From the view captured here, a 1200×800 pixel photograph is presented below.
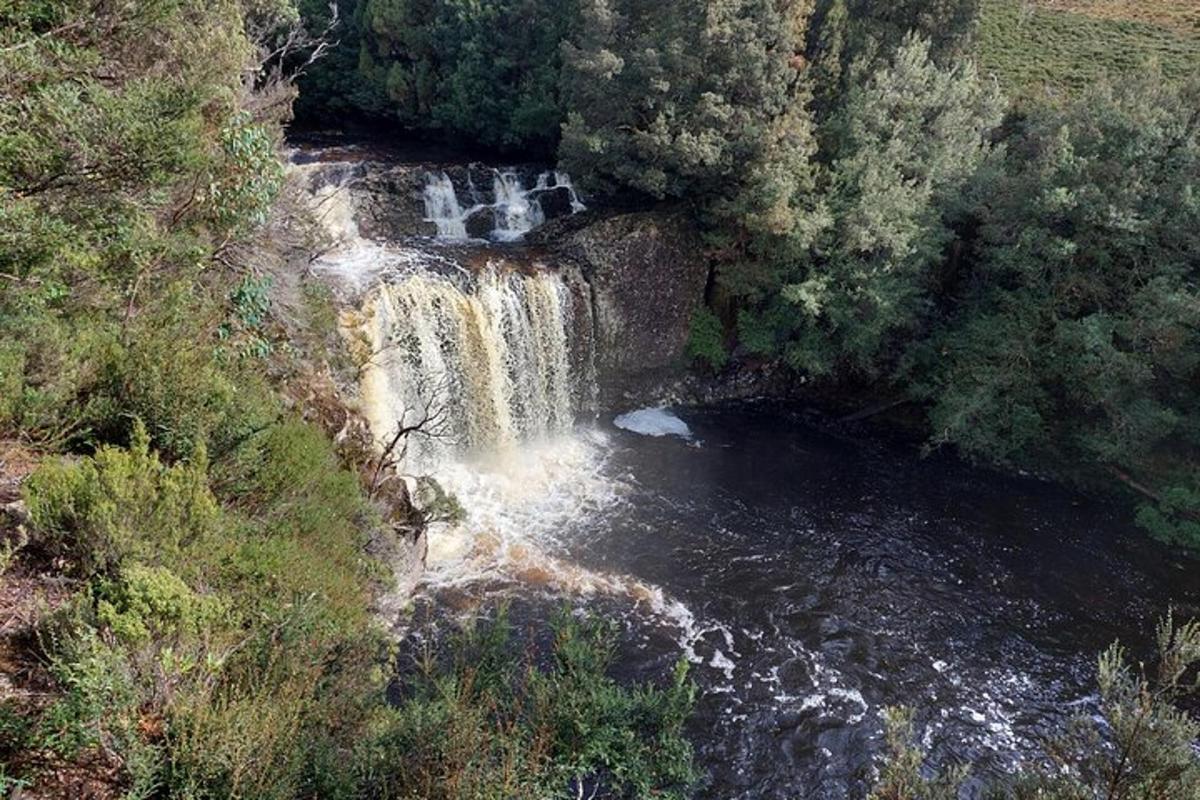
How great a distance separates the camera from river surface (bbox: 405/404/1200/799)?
1160 centimetres

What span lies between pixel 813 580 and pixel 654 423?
283 inches

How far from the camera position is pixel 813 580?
1485 centimetres

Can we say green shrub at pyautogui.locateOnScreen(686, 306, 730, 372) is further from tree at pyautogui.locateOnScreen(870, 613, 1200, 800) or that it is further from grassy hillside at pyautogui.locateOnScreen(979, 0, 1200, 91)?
grassy hillside at pyautogui.locateOnScreen(979, 0, 1200, 91)

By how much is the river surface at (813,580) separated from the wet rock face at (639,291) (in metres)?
1.74

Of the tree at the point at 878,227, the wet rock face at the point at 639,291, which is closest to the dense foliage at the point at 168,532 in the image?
the wet rock face at the point at 639,291

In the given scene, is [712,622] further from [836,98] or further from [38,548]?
[836,98]

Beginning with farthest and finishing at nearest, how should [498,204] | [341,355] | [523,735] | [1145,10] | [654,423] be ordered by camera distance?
[1145,10]
[498,204]
[654,423]
[341,355]
[523,735]

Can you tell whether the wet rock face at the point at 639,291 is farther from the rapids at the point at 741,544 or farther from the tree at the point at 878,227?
the tree at the point at 878,227

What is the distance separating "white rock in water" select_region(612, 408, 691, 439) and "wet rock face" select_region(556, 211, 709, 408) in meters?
0.50

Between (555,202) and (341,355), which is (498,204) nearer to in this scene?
(555,202)

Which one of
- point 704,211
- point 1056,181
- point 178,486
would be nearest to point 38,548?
point 178,486

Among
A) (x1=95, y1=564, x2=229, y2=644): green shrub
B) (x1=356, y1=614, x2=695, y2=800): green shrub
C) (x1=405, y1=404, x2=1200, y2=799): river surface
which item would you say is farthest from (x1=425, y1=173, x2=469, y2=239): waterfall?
(x1=95, y1=564, x2=229, y2=644): green shrub

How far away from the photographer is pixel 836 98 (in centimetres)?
2138

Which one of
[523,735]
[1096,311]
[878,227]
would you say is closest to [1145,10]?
[1096,311]
